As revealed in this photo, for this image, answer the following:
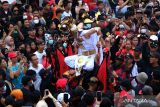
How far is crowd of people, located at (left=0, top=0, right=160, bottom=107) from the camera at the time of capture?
10.2 metres

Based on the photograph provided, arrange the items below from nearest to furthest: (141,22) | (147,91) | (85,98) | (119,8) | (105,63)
→ (85,98)
(147,91)
(105,63)
(141,22)
(119,8)

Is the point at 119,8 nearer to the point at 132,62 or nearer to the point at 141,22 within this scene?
the point at 141,22

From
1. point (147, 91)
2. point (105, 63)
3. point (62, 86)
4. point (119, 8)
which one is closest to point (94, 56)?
point (105, 63)

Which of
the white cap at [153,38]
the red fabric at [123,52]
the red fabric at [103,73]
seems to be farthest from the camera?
the white cap at [153,38]

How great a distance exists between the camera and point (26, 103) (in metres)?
10.1

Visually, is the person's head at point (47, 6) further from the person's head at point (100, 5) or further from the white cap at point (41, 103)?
the white cap at point (41, 103)

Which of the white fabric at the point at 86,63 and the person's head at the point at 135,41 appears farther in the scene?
the person's head at the point at 135,41

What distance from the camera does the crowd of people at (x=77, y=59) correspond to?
33.6ft

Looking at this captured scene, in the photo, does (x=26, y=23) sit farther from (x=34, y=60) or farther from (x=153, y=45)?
(x=153, y=45)

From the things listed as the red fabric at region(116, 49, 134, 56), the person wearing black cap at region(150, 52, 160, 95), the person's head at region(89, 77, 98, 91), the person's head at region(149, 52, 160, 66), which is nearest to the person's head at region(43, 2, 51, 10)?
the red fabric at region(116, 49, 134, 56)

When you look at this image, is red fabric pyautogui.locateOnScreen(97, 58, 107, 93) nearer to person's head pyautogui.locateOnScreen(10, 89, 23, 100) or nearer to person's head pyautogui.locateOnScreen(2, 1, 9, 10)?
person's head pyautogui.locateOnScreen(10, 89, 23, 100)

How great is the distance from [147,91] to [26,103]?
1.92 m

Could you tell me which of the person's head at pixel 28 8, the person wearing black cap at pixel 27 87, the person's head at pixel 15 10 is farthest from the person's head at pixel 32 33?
the person wearing black cap at pixel 27 87

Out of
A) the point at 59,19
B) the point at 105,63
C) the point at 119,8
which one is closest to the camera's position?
the point at 105,63
